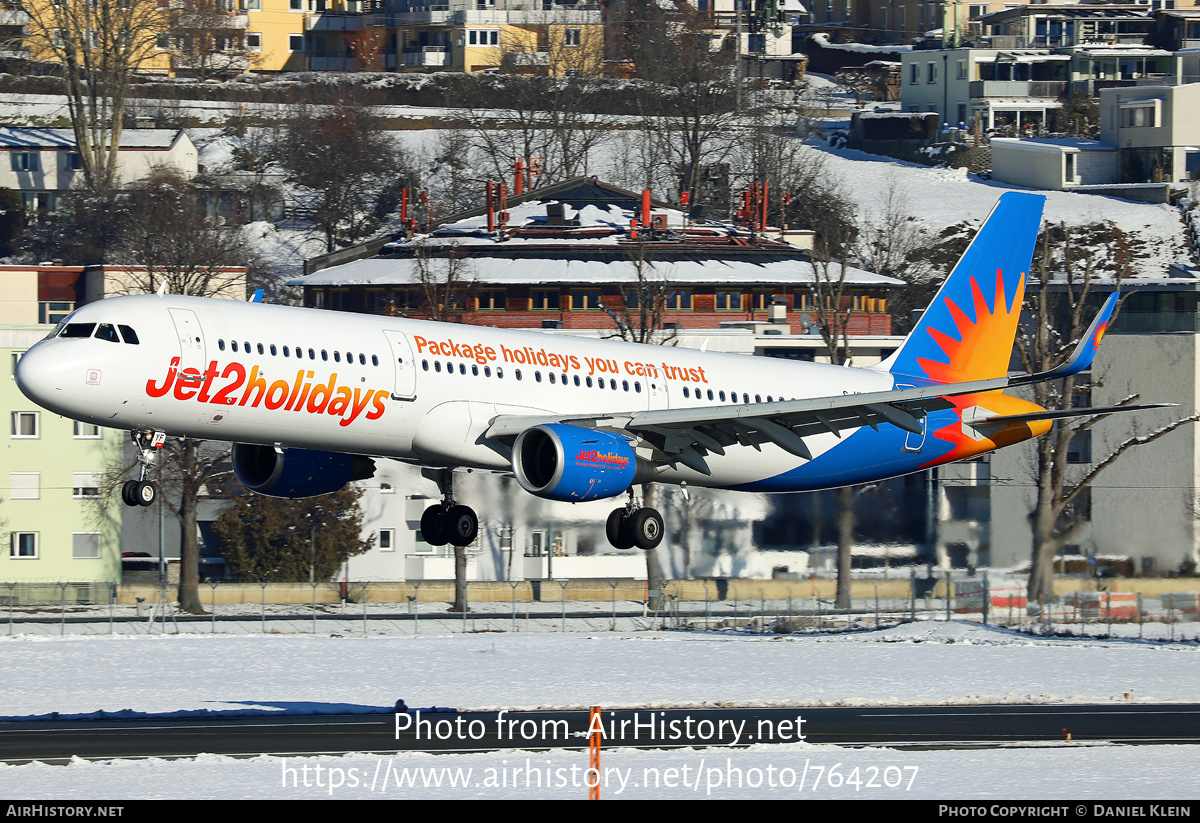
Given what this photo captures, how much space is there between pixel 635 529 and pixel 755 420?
360 cm

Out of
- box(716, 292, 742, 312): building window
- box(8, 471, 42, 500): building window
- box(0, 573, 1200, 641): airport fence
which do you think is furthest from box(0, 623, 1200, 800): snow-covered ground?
box(716, 292, 742, 312): building window

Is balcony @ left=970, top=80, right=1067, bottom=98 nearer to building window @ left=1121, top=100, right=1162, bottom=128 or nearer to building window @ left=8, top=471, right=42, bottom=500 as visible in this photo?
building window @ left=1121, top=100, right=1162, bottom=128

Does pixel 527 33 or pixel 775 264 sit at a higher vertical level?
pixel 527 33

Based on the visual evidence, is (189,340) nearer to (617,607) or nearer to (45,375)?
(45,375)

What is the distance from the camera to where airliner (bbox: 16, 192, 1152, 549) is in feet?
107

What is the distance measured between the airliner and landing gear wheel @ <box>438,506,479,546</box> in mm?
42

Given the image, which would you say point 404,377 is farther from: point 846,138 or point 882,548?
point 846,138

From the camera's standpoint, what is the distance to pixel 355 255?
113500mm

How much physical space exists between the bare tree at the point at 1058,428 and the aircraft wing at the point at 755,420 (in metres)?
16.9

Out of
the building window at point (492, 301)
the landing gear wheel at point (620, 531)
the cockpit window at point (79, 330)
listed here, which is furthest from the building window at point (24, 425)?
the cockpit window at point (79, 330)

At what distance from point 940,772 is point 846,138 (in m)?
136

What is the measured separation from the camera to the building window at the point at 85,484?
74438 millimetres

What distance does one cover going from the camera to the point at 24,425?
74312mm

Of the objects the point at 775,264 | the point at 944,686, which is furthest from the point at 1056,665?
the point at 775,264
